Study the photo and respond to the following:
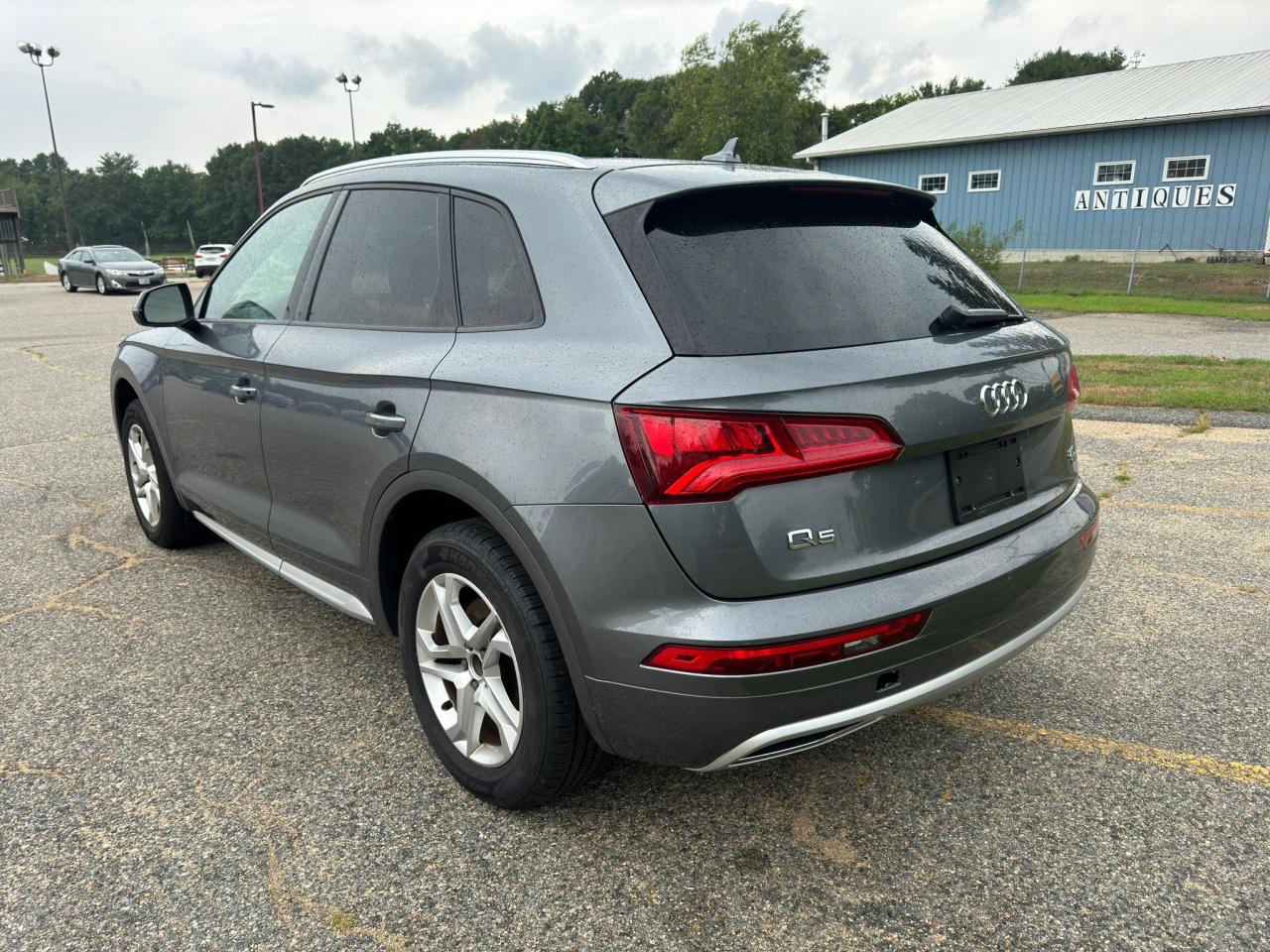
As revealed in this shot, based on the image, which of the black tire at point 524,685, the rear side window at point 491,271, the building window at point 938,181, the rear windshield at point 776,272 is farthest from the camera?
the building window at point 938,181

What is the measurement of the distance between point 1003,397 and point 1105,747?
1.26m

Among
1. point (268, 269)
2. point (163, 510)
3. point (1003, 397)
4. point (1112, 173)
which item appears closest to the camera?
point (1003, 397)

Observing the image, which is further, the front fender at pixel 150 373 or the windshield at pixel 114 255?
the windshield at pixel 114 255

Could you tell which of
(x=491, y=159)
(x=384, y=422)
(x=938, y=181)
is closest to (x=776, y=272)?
(x=491, y=159)

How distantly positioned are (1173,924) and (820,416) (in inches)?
56.3

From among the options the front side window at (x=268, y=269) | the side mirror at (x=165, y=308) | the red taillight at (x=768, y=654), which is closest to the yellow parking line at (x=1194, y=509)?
the red taillight at (x=768, y=654)

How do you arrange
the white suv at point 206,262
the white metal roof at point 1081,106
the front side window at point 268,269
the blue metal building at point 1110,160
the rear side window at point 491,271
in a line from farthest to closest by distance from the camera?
the white suv at point 206,262 → the white metal roof at point 1081,106 → the blue metal building at point 1110,160 → the front side window at point 268,269 → the rear side window at point 491,271

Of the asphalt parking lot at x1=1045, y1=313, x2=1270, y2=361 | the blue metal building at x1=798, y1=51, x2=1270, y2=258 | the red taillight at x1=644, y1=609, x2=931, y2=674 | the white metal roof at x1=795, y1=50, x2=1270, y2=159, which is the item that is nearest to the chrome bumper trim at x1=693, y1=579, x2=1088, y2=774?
the red taillight at x1=644, y1=609, x2=931, y2=674

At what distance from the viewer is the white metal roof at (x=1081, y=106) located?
27.5 m

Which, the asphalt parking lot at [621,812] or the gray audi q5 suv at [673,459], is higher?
the gray audi q5 suv at [673,459]

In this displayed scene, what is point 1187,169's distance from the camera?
1091 inches

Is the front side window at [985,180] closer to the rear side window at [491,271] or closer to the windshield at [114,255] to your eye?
the windshield at [114,255]

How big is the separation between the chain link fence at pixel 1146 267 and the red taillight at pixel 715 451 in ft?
61.9

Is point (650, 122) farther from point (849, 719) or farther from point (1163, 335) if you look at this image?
point (849, 719)
